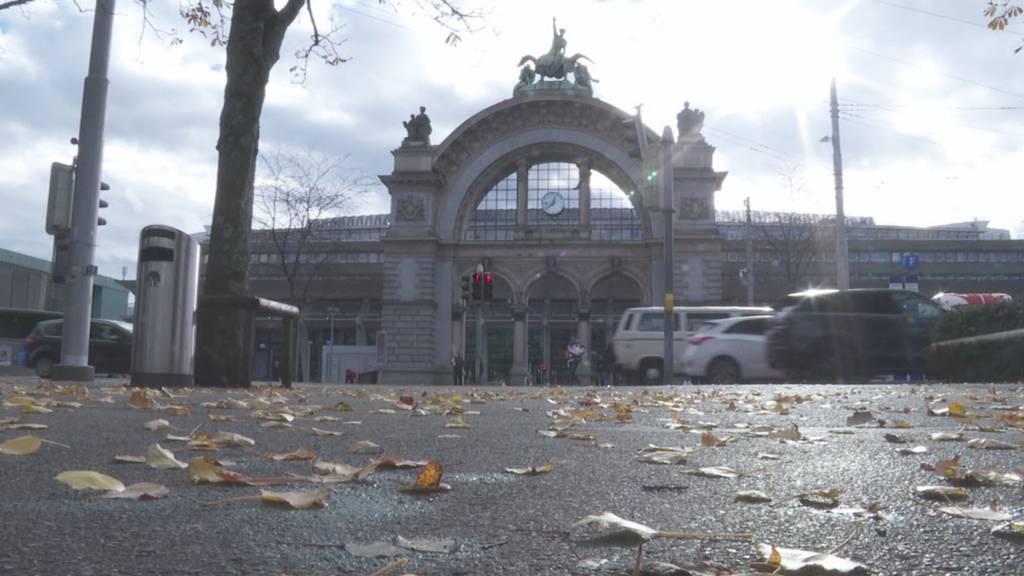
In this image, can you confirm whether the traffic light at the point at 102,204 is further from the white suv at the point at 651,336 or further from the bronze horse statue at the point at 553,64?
the bronze horse statue at the point at 553,64

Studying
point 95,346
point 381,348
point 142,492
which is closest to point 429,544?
point 142,492

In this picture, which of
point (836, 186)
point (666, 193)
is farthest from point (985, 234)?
point (666, 193)

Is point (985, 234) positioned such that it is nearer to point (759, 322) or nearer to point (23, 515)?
point (759, 322)

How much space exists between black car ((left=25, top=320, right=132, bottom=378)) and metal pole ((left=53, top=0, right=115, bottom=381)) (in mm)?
14181

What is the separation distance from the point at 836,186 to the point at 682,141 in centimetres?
1570

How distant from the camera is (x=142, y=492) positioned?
220cm

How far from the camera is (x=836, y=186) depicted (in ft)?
93.9

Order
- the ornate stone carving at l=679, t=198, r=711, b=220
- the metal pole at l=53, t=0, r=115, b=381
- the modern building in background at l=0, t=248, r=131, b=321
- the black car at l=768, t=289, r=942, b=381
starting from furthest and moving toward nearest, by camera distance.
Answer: the ornate stone carving at l=679, t=198, r=711, b=220 < the modern building in background at l=0, t=248, r=131, b=321 < the black car at l=768, t=289, r=942, b=381 < the metal pole at l=53, t=0, r=115, b=381

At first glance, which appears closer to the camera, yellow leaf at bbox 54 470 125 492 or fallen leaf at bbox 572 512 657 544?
fallen leaf at bbox 572 512 657 544

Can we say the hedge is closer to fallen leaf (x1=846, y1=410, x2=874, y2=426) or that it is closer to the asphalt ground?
fallen leaf (x1=846, y1=410, x2=874, y2=426)

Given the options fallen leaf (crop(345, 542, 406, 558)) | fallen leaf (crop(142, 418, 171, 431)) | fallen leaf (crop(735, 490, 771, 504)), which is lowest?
fallen leaf (crop(345, 542, 406, 558))

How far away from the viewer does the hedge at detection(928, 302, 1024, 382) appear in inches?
494

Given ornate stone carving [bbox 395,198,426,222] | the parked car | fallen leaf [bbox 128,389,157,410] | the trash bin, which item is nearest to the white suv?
the parked car

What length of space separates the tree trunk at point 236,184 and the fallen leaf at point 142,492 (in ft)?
21.1
